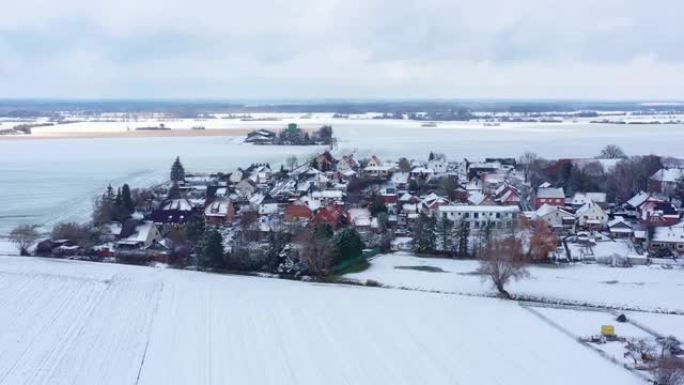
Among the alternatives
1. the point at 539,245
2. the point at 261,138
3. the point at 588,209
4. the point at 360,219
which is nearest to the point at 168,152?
the point at 261,138

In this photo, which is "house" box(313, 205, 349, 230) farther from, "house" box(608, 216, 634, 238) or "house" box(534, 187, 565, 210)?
"house" box(608, 216, 634, 238)

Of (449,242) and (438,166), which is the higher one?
(438,166)

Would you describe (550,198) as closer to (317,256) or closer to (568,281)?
(568,281)

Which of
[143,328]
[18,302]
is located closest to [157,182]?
[18,302]

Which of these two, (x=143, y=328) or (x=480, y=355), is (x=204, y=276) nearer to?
(x=143, y=328)

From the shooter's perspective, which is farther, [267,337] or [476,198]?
[476,198]

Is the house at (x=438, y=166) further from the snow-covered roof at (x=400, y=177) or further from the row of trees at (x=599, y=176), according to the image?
the row of trees at (x=599, y=176)
